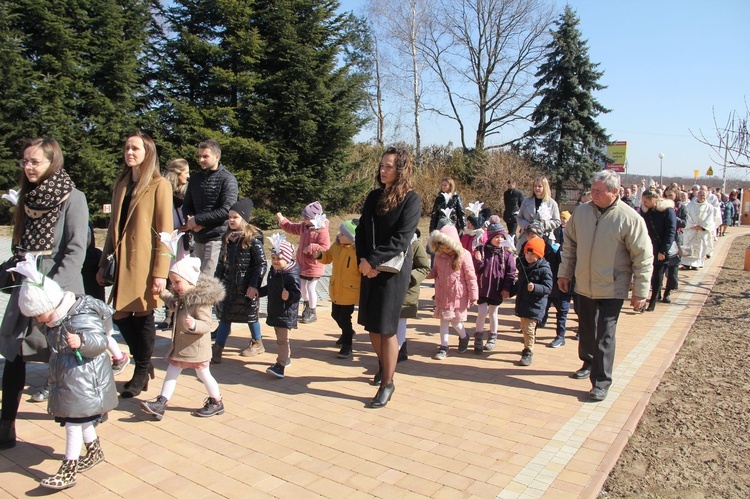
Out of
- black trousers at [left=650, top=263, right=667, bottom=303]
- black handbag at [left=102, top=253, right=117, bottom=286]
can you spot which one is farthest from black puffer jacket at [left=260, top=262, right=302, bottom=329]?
black trousers at [left=650, top=263, right=667, bottom=303]

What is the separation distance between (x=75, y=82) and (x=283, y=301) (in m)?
16.6

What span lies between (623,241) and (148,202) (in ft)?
13.1

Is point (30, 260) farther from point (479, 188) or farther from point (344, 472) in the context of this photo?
point (479, 188)

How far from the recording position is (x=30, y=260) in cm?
333

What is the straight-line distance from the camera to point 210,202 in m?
6.07

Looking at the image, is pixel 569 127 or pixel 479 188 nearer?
pixel 479 188

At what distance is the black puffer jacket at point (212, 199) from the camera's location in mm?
5992

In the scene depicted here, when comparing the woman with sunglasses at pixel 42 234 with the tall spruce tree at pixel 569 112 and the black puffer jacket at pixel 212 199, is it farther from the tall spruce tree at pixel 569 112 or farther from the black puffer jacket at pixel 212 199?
the tall spruce tree at pixel 569 112

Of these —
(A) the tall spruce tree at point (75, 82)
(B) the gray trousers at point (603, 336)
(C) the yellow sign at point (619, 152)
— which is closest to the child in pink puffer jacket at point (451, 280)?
(B) the gray trousers at point (603, 336)

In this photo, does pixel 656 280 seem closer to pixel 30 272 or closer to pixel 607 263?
pixel 607 263

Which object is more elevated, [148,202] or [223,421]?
[148,202]

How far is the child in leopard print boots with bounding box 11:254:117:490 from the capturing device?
329 centimetres

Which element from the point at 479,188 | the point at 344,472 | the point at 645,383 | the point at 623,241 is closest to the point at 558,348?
the point at 645,383

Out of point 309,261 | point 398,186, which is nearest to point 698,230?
point 309,261
